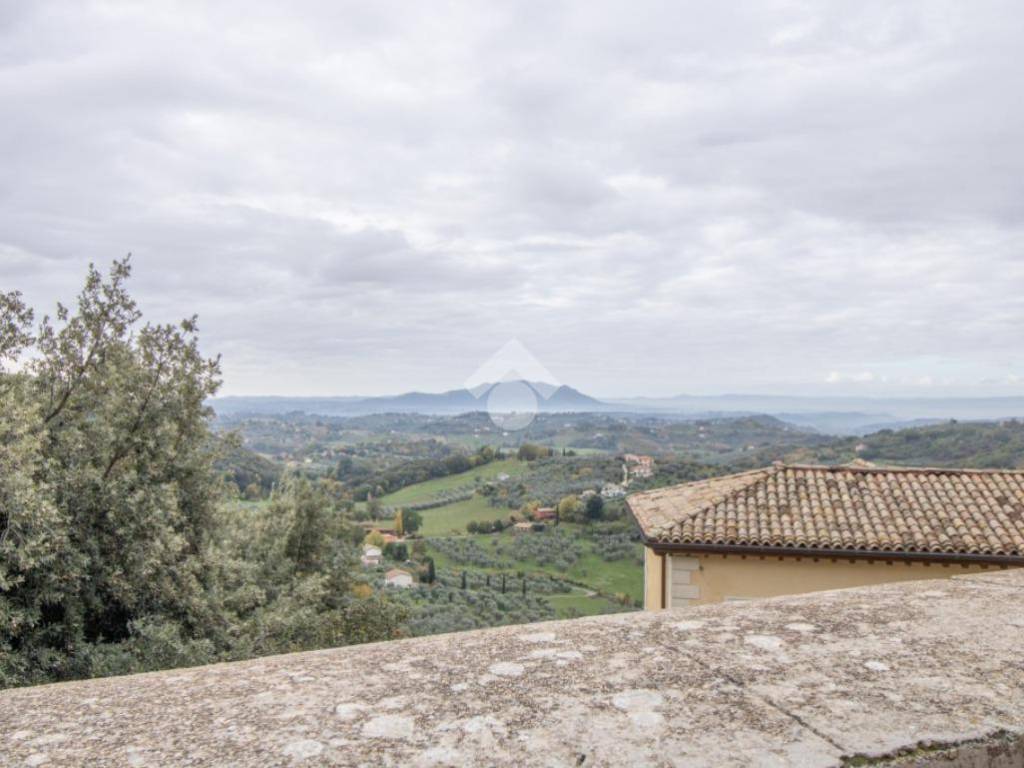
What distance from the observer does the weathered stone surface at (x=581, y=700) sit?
1.27 m

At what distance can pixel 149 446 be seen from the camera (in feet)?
29.9

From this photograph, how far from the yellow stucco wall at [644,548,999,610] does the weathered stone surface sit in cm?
1055

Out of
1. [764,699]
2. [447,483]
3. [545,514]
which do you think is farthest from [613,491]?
[764,699]

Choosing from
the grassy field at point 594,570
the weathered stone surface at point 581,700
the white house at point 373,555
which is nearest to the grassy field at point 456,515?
the grassy field at point 594,570

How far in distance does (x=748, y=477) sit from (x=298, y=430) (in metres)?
113

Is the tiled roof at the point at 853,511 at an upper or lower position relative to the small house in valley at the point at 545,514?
upper

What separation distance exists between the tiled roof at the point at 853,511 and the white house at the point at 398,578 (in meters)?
25.2

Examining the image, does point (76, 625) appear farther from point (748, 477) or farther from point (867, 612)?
point (748, 477)

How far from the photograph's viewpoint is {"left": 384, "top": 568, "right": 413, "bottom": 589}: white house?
3700cm

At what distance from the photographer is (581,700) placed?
57.5 inches

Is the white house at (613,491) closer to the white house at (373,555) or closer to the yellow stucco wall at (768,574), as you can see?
the white house at (373,555)

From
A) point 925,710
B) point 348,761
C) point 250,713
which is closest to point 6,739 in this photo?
point 250,713

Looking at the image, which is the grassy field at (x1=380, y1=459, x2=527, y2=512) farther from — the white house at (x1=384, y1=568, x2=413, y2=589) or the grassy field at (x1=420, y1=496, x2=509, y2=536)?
the white house at (x1=384, y1=568, x2=413, y2=589)

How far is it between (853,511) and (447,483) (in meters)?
64.3
